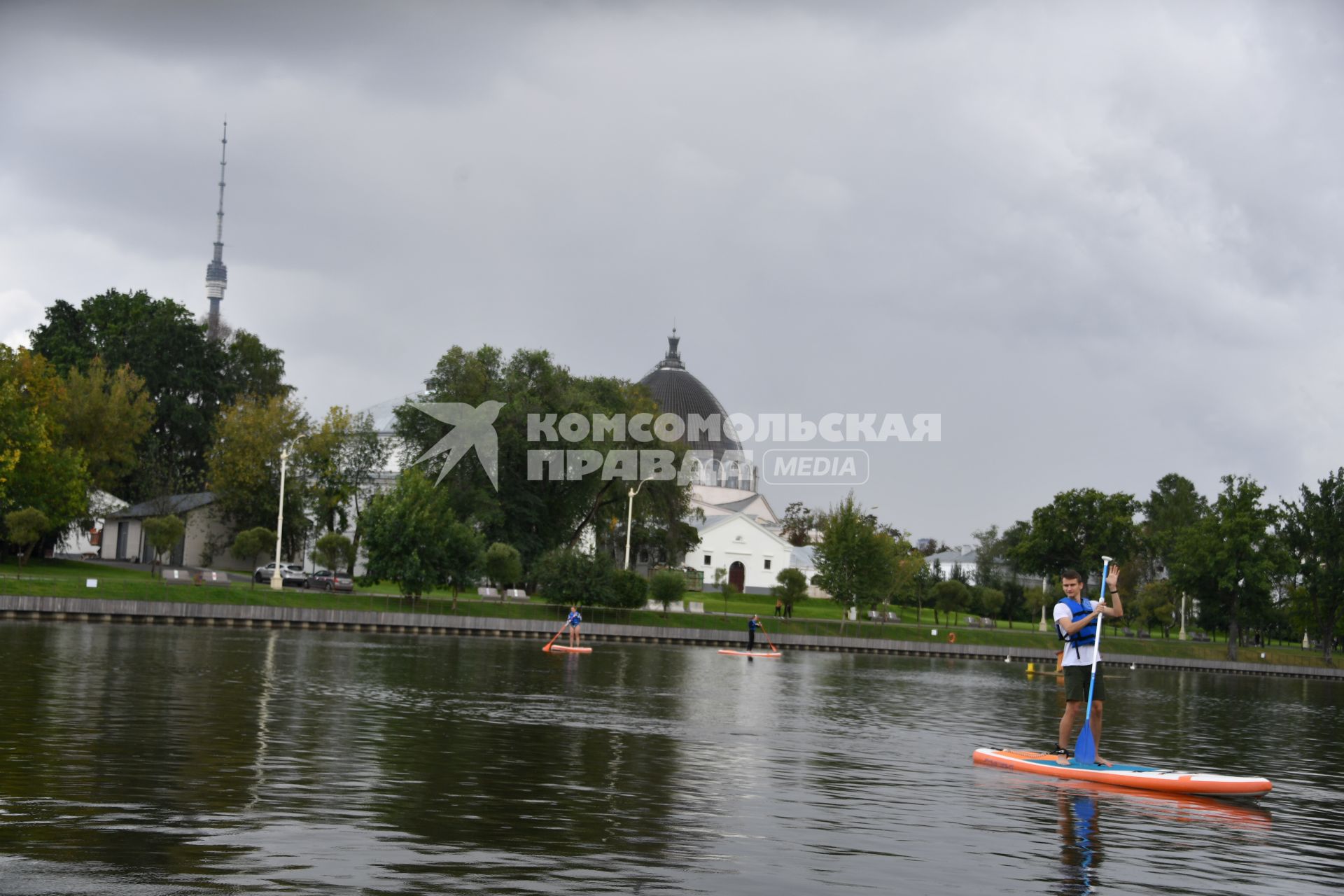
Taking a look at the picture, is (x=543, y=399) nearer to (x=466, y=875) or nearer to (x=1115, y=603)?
(x=1115, y=603)

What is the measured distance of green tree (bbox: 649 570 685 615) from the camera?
243 ft

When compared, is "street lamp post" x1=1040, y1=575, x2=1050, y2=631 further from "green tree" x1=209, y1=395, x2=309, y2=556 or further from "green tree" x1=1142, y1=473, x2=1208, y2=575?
"green tree" x1=209, y1=395, x2=309, y2=556

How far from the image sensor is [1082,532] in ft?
340

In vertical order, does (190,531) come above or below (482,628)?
above

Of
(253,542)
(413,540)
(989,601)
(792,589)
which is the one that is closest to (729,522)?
(989,601)

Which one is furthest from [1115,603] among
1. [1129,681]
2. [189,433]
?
[189,433]

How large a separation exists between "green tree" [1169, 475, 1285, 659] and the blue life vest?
250 ft

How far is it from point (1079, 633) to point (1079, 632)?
13mm

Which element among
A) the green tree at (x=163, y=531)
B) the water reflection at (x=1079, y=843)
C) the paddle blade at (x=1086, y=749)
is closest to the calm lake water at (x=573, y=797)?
the water reflection at (x=1079, y=843)

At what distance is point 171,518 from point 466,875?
62785 millimetres

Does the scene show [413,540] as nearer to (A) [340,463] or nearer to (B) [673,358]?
(A) [340,463]

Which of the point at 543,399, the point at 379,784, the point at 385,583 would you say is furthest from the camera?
the point at 385,583

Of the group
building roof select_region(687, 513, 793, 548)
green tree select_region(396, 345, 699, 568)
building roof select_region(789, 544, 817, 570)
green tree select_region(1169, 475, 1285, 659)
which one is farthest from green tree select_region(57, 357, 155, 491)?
green tree select_region(1169, 475, 1285, 659)

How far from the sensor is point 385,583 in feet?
283
